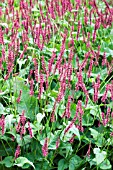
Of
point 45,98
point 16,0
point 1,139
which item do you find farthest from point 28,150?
point 16,0

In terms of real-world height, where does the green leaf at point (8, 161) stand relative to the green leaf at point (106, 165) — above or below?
above

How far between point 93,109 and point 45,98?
0.30 meters

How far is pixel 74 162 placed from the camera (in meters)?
2.46

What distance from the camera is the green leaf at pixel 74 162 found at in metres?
2.44

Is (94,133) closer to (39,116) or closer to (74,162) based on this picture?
(74,162)

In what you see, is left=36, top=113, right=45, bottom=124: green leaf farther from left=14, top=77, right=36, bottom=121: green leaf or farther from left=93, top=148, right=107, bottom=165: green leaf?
left=93, top=148, right=107, bottom=165: green leaf

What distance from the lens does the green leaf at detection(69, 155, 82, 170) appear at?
2.44 m

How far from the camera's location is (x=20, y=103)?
2607mm

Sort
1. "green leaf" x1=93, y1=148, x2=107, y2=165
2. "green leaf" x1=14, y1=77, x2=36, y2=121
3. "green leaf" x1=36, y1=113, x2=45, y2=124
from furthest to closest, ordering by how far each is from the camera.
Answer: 1. "green leaf" x1=14, y1=77, x2=36, y2=121
2. "green leaf" x1=36, y1=113, x2=45, y2=124
3. "green leaf" x1=93, y1=148, x2=107, y2=165

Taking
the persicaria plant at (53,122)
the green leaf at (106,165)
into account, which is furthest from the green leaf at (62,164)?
the green leaf at (106,165)

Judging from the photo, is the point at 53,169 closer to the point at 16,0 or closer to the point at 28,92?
the point at 28,92

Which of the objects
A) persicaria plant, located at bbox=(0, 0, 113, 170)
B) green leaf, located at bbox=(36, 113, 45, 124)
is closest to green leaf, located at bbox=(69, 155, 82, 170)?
persicaria plant, located at bbox=(0, 0, 113, 170)

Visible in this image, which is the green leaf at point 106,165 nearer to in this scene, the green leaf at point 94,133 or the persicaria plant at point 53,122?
the persicaria plant at point 53,122

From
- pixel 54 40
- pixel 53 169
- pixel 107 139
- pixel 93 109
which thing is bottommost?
pixel 53 169
